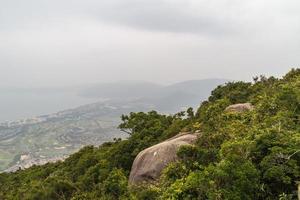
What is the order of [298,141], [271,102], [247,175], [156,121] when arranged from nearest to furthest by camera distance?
[247,175], [298,141], [271,102], [156,121]

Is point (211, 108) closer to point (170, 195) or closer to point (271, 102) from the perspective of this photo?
point (271, 102)

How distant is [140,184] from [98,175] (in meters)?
12.2

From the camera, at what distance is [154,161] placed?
28.8m

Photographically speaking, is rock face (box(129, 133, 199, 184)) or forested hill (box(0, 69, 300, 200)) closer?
forested hill (box(0, 69, 300, 200))

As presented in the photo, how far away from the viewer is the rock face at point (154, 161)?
92.7 feet

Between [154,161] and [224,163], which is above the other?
[224,163]

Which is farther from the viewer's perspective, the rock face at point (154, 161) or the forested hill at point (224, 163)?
the rock face at point (154, 161)

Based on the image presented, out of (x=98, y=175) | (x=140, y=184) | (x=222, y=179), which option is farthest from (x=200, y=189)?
(x=98, y=175)

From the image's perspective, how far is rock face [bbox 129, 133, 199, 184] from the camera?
→ 2825 cm

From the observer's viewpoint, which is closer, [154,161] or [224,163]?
[224,163]

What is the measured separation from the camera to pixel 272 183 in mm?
19953

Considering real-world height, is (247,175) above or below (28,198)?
above

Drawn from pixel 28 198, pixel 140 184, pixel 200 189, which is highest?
pixel 200 189

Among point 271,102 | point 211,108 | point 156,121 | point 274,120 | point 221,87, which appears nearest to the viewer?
point 274,120
